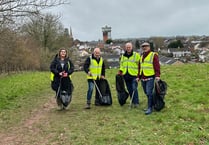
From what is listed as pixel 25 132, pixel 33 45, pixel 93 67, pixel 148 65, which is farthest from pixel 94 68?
pixel 33 45

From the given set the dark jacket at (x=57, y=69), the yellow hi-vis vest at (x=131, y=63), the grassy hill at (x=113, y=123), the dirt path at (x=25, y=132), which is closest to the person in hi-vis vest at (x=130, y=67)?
the yellow hi-vis vest at (x=131, y=63)

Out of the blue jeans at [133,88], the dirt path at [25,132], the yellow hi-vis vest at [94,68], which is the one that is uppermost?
the yellow hi-vis vest at [94,68]

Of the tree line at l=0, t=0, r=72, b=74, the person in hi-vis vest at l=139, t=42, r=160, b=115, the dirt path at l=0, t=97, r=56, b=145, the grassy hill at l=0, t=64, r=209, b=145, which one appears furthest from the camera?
the tree line at l=0, t=0, r=72, b=74

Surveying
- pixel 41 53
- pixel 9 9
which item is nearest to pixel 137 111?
pixel 9 9

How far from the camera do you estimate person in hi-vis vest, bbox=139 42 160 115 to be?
9688mm

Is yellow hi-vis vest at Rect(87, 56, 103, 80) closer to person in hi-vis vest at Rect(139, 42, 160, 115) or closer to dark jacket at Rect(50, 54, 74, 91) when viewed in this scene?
dark jacket at Rect(50, 54, 74, 91)

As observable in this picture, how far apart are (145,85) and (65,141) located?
361cm

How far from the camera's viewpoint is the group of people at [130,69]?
979 cm

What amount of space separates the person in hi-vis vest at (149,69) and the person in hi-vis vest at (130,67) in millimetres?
722

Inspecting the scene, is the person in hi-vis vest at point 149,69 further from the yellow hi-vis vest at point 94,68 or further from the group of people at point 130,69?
the yellow hi-vis vest at point 94,68

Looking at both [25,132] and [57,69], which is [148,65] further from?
[25,132]

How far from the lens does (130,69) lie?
10.8 metres

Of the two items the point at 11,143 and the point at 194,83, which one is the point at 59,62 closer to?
the point at 11,143

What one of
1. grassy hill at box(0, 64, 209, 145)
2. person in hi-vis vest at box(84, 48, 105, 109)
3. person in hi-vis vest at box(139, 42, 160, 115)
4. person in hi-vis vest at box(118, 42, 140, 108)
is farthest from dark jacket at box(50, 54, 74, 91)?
person in hi-vis vest at box(139, 42, 160, 115)
